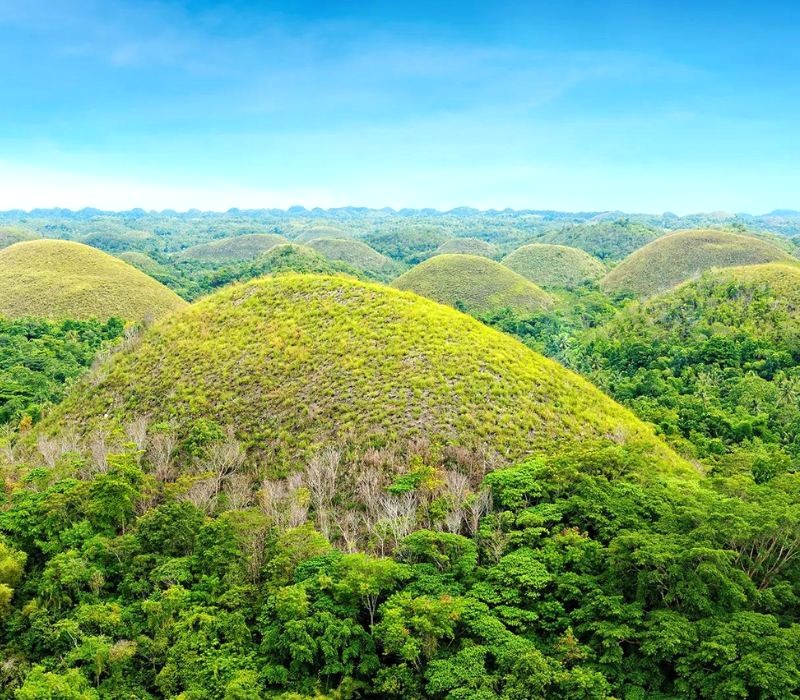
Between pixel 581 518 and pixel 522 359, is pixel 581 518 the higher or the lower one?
the lower one

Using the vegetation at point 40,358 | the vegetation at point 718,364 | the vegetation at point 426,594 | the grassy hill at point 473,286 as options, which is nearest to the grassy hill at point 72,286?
the vegetation at point 40,358

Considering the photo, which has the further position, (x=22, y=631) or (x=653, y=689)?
(x=22, y=631)

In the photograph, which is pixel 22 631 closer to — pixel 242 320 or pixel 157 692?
pixel 157 692

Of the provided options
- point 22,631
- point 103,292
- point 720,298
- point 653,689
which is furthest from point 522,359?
point 103,292

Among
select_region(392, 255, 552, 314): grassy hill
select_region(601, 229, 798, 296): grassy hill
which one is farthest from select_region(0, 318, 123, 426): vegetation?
select_region(601, 229, 798, 296): grassy hill

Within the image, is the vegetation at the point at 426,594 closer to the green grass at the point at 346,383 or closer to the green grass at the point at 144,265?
the green grass at the point at 346,383

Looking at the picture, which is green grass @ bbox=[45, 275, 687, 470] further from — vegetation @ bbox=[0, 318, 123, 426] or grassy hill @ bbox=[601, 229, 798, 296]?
grassy hill @ bbox=[601, 229, 798, 296]

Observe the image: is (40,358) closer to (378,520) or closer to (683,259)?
(378,520)
